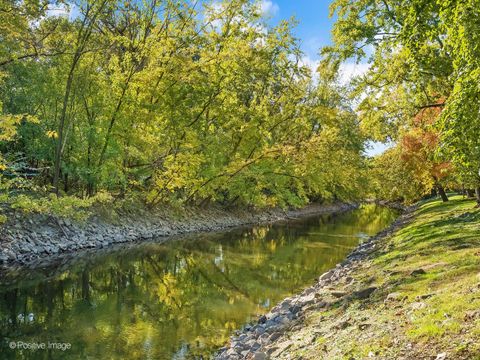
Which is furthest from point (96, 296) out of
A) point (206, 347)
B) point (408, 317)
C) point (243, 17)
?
point (243, 17)

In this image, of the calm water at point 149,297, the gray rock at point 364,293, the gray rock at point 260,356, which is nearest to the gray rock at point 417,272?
the gray rock at point 364,293

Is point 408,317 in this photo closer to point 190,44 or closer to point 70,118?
point 70,118

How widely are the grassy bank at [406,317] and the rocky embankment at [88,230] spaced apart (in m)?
13.3

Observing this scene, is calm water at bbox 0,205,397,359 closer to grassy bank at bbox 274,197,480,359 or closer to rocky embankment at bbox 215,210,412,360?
rocky embankment at bbox 215,210,412,360

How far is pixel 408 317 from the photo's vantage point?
7660 millimetres

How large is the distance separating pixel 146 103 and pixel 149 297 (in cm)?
1505

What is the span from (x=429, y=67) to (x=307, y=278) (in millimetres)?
9687

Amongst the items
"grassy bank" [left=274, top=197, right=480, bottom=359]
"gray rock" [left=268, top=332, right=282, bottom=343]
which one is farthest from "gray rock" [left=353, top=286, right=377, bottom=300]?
"gray rock" [left=268, top=332, right=282, bottom=343]

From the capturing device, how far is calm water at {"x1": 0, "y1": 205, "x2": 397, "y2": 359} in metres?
10.2

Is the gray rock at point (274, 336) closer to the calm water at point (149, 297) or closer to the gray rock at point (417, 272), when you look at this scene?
the calm water at point (149, 297)

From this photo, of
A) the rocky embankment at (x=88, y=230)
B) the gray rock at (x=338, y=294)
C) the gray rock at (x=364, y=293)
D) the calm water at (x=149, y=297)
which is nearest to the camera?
the calm water at (x=149, y=297)

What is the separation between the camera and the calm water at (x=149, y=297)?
400 inches

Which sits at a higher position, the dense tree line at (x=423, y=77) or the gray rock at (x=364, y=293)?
the dense tree line at (x=423, y=77)

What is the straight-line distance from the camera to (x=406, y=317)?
7.70 metres
